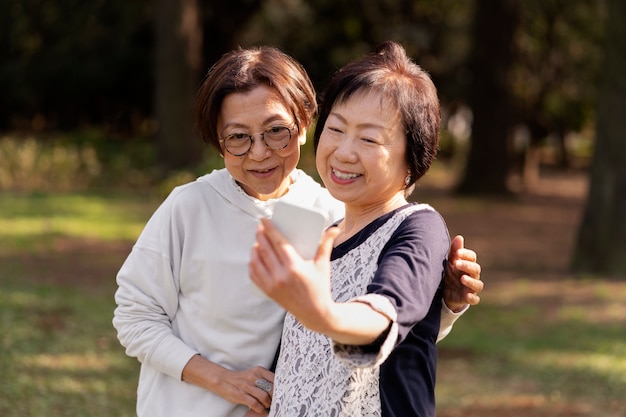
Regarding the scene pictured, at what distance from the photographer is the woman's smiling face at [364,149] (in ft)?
6.99

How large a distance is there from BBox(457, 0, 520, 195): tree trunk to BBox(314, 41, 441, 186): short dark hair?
17.1m

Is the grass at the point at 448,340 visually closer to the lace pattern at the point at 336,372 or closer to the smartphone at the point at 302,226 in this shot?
the lace pattern at the point at 336,372

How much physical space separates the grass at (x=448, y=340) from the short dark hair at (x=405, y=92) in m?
4.49

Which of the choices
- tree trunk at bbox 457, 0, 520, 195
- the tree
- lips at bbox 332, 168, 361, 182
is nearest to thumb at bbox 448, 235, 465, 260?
lips at bbox 332, 168, 361, 182

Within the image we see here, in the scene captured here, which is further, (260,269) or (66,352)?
(66,352)

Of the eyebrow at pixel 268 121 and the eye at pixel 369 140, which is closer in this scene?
the eye at pixel 369 140

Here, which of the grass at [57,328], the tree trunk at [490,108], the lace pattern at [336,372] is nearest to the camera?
the lace pattern at [336,372]

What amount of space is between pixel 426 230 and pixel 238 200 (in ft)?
2.36

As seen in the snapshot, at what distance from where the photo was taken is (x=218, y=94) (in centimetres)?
259

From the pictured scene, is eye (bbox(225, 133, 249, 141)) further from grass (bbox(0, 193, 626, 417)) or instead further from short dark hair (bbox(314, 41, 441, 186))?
grass (bbox(0, 193, 626, 417))

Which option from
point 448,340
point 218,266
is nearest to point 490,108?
point 448,340

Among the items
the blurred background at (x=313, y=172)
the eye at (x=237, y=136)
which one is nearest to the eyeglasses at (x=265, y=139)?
the eye at (x=237, y=136)

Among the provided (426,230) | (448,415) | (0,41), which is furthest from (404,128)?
(0,41)

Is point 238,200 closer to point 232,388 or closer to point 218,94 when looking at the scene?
point 218,94
